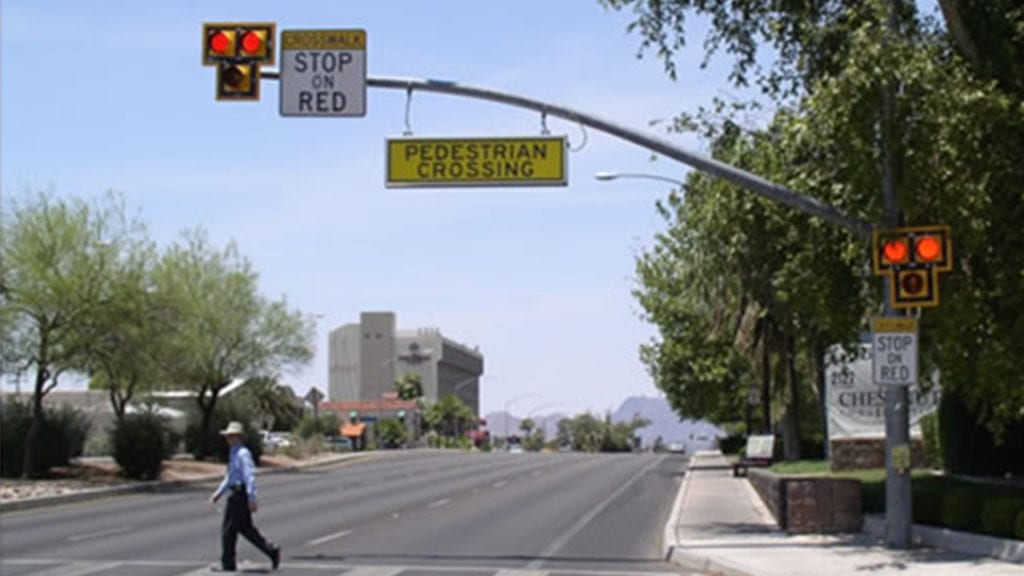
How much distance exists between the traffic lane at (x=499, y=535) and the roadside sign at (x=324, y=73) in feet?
18.6

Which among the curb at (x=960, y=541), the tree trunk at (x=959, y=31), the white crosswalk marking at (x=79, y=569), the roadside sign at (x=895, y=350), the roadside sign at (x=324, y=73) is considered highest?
the tree trunk at (x=959, y=31)

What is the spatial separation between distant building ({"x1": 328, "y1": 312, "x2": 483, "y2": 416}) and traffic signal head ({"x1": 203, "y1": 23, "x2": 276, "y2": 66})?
152m

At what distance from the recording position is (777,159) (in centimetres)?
1869

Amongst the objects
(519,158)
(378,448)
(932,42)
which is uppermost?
(932,42)

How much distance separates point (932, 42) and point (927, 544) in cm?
641

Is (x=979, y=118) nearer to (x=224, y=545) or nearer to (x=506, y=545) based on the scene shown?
(x=506, y=545)

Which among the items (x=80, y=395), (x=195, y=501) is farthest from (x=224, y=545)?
(x=80, y=395)

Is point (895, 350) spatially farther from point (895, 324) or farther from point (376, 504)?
point (376, 504)

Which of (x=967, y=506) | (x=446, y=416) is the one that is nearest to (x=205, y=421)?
(x=967, y=506)

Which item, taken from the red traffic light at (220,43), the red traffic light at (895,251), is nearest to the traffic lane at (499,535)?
the red traffic light at (895,251)

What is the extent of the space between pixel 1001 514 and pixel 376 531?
10.3 metres

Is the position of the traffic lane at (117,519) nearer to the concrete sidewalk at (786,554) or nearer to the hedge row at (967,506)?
the concrete sidewalk at (786,554)

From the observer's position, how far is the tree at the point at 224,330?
4825cm

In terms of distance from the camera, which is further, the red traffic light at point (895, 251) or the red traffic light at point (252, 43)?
the red traffic light at point (895, 251)
